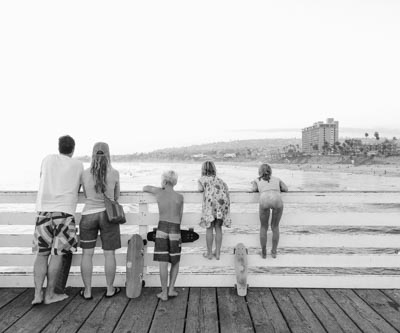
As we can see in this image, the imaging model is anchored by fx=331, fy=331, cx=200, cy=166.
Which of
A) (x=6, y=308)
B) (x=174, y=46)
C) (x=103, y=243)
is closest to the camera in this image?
(x=6, y=308)

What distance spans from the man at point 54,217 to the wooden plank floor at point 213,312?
299 mm

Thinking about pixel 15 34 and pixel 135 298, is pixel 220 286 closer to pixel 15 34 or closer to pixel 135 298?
pixel 135 298

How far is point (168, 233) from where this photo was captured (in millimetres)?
3480

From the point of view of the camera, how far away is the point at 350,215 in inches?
155

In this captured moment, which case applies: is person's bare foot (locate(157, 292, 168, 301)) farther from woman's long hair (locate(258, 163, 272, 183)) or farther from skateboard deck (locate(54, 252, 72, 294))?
woman's long hair (locate(258, 163, 272, 183))

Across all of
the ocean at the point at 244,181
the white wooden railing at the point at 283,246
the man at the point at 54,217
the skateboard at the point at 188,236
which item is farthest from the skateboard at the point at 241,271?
the ocean at the point at 244,181

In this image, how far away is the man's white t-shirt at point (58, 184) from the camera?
3.36 meters

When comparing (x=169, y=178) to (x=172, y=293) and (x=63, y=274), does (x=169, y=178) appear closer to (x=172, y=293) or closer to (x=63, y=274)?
(x=172, y=293)

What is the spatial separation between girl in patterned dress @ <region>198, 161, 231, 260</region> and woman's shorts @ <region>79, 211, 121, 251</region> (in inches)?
39.4

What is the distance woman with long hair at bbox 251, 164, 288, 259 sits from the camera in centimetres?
371

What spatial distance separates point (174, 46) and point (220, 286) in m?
26.1

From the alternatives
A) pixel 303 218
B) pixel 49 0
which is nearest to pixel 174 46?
pixel 49 0

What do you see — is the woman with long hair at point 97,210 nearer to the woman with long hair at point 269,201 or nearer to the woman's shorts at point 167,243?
the woman's shorts at point 167,243

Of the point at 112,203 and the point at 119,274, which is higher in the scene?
the point at 112,203
